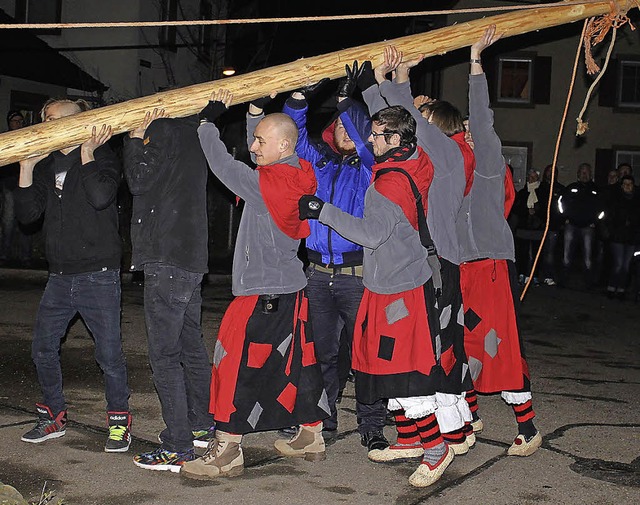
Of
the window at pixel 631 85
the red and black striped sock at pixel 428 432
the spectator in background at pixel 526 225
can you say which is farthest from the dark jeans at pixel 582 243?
the window at pixel 631 85

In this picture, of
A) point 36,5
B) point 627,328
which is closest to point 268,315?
point 627,328

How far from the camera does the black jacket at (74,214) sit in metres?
5.68

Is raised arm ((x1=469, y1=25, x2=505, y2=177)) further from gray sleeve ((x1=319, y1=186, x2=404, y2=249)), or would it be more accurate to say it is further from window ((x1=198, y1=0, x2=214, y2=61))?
window ((x1=198, y1=0, x2=214, y2=61))

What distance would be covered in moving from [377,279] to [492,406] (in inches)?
93.6

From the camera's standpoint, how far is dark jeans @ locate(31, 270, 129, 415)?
5.71 meters

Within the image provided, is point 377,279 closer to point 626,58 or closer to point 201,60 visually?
point 201,60

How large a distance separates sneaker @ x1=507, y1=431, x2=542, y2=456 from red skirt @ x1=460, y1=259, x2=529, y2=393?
33 centimetres

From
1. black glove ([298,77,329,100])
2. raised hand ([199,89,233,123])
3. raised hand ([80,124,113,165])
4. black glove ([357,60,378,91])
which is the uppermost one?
black glove ([357,60,378,91])

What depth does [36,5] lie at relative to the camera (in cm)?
2223

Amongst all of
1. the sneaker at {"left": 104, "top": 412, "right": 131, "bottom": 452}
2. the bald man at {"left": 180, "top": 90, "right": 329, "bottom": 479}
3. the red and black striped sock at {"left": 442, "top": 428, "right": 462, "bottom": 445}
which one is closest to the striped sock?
the red and black striped sock at {"left": 442, "top": 428, "right": 462, "bottom": 445}

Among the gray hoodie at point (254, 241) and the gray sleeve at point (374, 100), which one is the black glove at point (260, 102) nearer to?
the gray hoodie at point (254, 241)

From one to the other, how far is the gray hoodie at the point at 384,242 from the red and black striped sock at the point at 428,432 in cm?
75

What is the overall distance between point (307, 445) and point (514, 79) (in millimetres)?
23612

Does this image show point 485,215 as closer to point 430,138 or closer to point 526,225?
point 430,138
